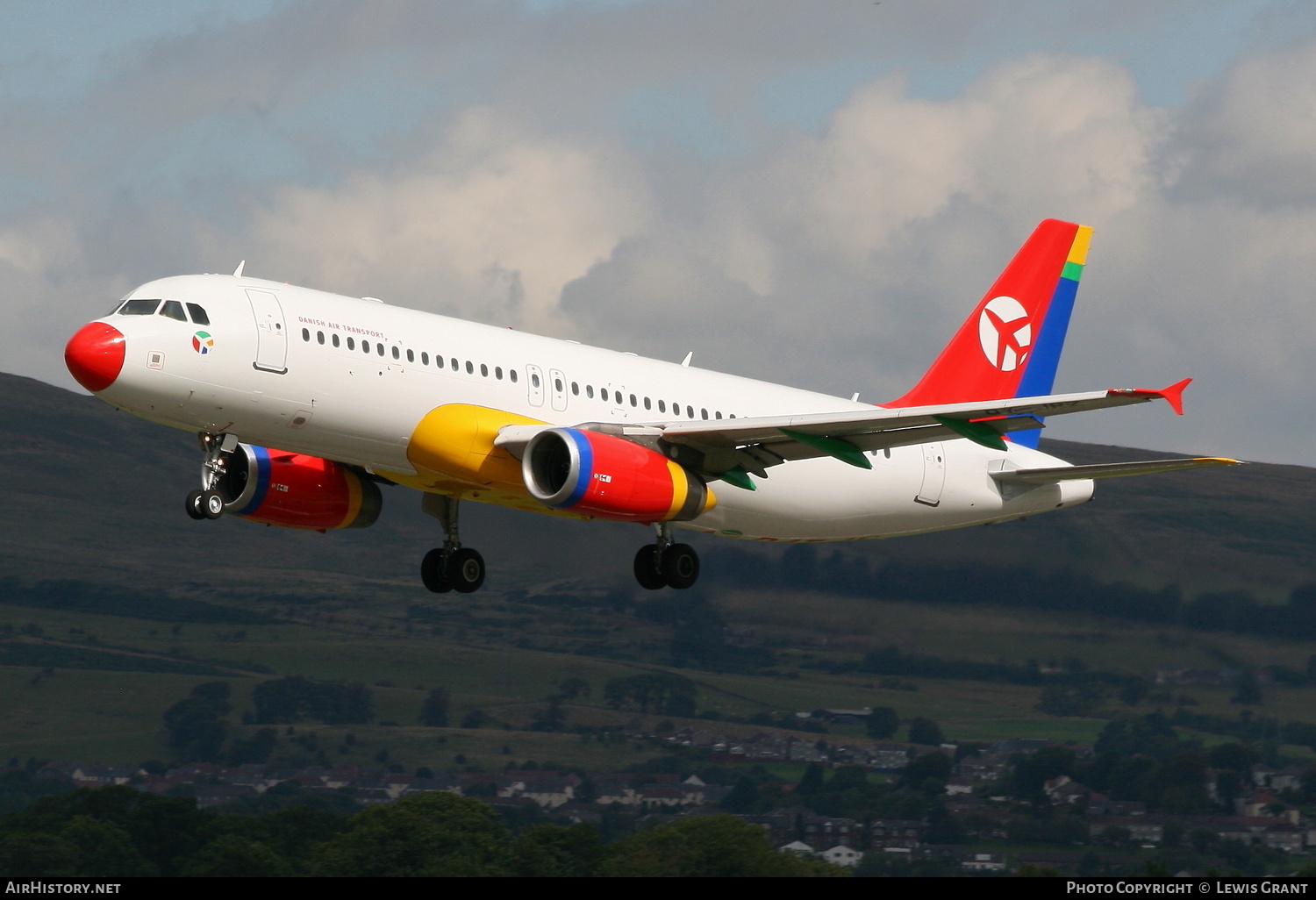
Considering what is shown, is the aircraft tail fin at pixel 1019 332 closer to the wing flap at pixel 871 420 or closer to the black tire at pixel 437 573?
the wing flap at pixel 871 420

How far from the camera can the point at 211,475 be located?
3150cm

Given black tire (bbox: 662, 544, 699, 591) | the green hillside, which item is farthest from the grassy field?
black tire (bbox: 662, 544, 699, 591)

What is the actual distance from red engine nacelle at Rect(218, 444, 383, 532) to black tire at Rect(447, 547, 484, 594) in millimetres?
2061

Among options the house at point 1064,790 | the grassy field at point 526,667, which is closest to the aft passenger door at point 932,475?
the grassy field at point 526,667

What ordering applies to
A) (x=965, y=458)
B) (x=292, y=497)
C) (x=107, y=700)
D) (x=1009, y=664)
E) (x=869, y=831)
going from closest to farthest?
(x=292, y=497) → (x=965, y=458) → (x=1009, y=664) → (x=869, y=831) → (x=107, y=700)

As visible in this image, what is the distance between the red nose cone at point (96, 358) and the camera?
2889 cm

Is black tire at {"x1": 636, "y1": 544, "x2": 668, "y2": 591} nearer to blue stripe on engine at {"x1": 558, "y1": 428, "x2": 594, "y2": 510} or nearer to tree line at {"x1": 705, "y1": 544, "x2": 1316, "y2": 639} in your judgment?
blue stripe on engine at {"x1": 558, "y1": 428, "x2": 594, "y2": 510}

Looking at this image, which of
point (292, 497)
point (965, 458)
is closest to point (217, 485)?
point (292, 497)

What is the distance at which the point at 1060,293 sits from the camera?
44781 mm

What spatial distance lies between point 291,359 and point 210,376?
1453mm

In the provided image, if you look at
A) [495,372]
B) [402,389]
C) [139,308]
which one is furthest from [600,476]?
[139,308]

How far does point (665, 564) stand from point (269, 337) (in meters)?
10.6

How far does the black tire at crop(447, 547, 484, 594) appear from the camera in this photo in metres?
37.6

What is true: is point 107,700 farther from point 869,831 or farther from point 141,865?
point 869,831
